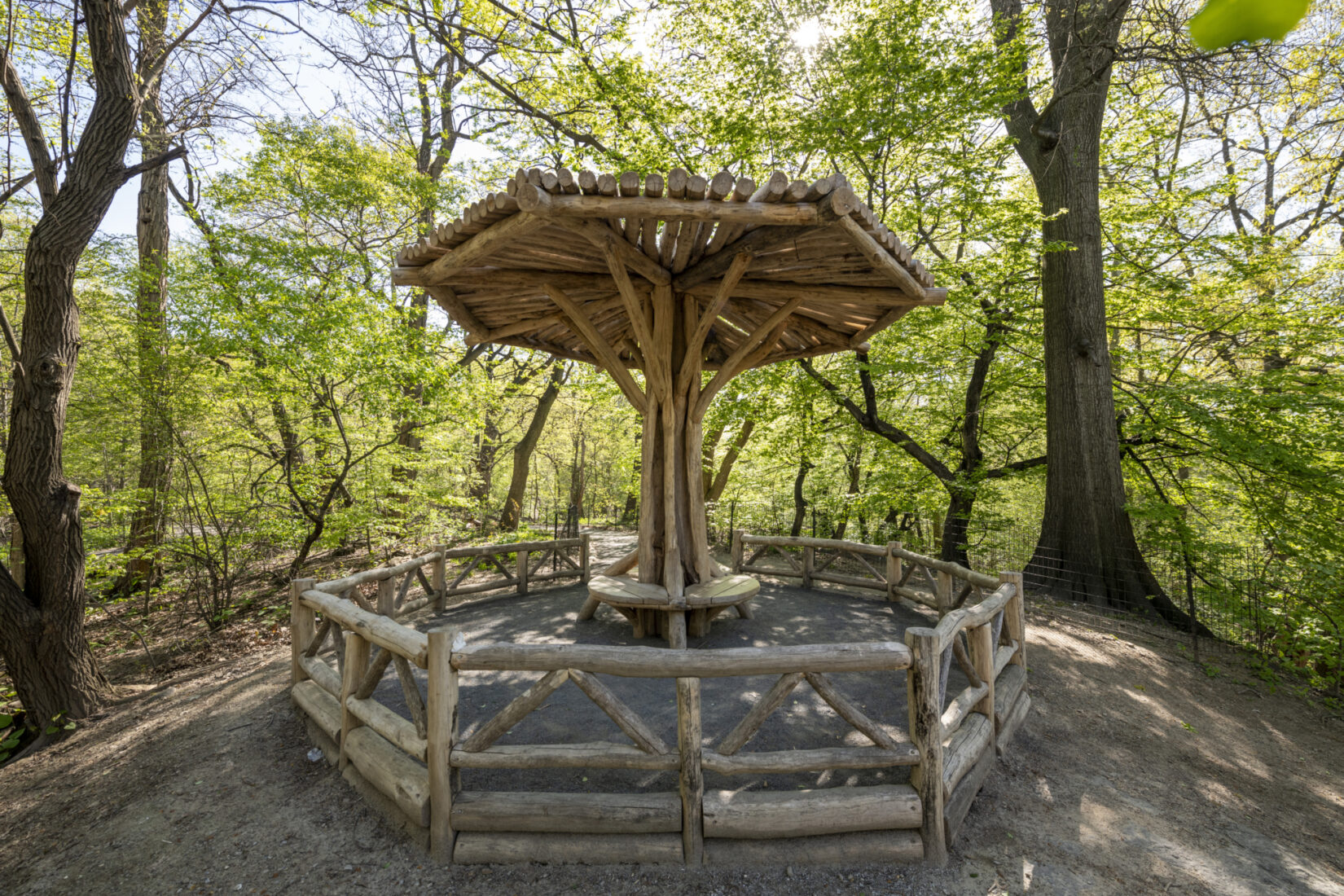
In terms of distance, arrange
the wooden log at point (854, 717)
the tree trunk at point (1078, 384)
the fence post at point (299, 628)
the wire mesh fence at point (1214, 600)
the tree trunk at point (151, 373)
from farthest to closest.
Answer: the tree trunk at point (1078, 384) → the tree trunk at point (151, 373) → the wire mesh fence at point (1214, 600) → the fence post at point (299, 628) → the wooden log at point (854, 717)

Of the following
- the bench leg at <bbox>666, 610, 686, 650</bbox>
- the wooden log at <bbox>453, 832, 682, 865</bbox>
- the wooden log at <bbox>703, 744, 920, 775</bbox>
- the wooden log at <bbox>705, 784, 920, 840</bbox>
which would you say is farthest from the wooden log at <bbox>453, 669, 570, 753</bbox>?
the bench leg at <bbox>666, 610, 686, 650</bbox>

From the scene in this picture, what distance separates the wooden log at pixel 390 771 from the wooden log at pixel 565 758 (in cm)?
29

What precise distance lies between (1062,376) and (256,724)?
10.4m

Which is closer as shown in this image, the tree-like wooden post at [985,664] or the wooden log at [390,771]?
the wooden log at [390,771]

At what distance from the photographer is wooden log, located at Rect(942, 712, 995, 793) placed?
3.32 metres

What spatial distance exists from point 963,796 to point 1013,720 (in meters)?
1.31

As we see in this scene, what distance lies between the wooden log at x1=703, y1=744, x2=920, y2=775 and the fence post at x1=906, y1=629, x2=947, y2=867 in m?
0.09

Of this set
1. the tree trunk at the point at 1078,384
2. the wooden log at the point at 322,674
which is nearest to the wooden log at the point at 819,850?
the wooden log at the point at 322,674

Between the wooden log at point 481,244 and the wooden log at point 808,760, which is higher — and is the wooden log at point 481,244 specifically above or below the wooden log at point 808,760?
above

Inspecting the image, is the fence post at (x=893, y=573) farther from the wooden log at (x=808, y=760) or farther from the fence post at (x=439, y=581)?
the fence post at (x=439, y=581)

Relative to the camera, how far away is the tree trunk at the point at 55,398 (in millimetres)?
4801

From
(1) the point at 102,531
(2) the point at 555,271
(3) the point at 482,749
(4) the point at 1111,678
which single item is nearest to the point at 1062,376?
(4) the point at 1111,678

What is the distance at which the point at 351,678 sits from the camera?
3781 mm

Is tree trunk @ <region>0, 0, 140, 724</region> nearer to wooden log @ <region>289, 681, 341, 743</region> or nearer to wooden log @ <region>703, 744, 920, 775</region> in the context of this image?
wooden log @ <region>289, 681, 341, 743</region>
